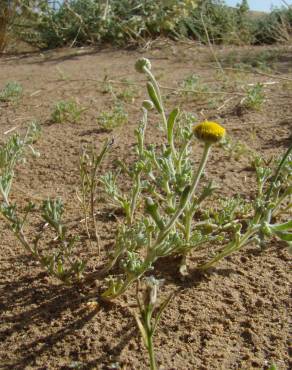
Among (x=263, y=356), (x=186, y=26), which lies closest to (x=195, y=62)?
(x=186, y=26)

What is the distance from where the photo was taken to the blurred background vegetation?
664cm

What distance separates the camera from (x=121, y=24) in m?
6.58

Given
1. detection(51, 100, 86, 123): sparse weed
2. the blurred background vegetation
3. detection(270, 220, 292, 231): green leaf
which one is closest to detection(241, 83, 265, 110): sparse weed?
detection(51, 100, 86, 123): sparse weed

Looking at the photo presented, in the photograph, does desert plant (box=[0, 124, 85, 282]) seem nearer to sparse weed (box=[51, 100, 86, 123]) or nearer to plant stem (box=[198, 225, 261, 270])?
plant stem (box=[198, 225, 261, 270])

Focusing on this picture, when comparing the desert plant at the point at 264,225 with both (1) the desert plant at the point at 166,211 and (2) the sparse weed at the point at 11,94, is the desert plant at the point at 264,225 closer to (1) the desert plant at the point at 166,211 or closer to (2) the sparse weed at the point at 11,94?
(1) the desert plant at the point at 166,211

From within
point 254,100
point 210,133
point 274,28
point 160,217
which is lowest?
point 274,28

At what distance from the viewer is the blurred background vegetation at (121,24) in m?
6.64

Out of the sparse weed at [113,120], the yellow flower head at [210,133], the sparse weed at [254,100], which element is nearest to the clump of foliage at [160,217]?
the yellow flower head at [210,133]

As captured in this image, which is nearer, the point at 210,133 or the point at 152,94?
the point at 210,133

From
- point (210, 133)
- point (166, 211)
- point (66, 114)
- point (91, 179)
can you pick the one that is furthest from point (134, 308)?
point (66, 114)

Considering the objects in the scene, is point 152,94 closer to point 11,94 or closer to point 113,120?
point 113,120

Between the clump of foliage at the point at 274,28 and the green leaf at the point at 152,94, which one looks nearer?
the green leaf at the point at 152,94

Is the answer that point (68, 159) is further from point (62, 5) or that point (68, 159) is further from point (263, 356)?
point (62, 5)

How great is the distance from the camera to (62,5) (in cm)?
709
